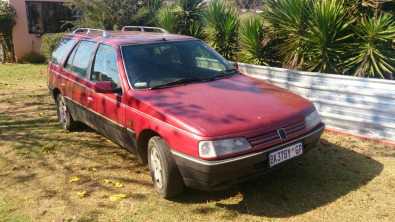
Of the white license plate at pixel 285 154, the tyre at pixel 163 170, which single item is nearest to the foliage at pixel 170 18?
the tyre at pixel 163 170

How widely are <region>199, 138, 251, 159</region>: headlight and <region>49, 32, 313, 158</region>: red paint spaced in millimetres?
54

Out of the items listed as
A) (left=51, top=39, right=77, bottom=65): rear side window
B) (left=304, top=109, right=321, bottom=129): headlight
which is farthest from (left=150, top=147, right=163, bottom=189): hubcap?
(left=51, top=39, right=77, bottom=65): rear side window

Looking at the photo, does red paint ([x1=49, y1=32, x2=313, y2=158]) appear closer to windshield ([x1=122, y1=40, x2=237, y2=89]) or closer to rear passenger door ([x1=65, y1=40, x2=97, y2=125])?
windshield ([x1=122, y1=40, x2=237, y2=89])

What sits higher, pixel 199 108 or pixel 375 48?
pixel 375 48

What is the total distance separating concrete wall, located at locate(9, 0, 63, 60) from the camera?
17.4 metres

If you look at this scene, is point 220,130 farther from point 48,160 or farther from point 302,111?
point 48,160

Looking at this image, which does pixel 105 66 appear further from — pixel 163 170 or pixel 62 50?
pixel 62 50

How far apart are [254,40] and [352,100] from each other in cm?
297

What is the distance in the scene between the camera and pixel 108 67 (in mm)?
5434

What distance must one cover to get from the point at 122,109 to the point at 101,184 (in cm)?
94

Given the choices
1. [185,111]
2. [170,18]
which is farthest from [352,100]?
→ [170,18]

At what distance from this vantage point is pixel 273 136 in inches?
164

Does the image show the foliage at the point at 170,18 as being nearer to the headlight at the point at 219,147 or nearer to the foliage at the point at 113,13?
the foliage at the point at 113,13


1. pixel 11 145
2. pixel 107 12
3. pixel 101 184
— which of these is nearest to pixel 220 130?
pixel 101 184
